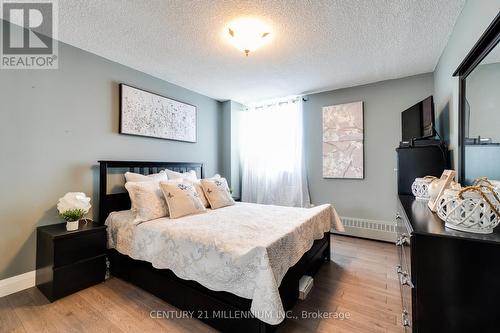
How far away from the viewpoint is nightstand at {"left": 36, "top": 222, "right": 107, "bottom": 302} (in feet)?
6.37

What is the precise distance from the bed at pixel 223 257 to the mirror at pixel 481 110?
4.29 feet

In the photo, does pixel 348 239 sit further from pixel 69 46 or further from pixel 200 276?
pixel 69 46

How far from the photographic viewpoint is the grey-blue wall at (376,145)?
330 cm

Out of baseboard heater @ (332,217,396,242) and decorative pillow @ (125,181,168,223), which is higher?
decorative pillow @ (125,181,168,223)

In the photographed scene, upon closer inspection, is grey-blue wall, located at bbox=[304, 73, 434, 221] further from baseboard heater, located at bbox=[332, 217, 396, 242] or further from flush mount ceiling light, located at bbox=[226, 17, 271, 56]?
flush mount ceiling light, located at bbox=[226, 17, 271, 56]

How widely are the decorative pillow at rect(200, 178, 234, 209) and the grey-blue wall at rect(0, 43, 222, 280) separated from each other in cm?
107

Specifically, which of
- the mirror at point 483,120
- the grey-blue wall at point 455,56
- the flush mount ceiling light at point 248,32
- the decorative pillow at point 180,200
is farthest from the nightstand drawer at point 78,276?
the grey-blue wall at point 455,56

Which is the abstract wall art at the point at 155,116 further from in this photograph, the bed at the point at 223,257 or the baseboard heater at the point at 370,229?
the baseboard heater at the point at 370,229

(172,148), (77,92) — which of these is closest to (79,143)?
(77,92)

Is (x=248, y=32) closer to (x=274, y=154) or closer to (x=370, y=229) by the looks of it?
(x=274, y=154)

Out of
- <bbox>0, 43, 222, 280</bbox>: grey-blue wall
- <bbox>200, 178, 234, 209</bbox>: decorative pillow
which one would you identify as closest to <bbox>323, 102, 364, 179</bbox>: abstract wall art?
<bbox>200, 178, 234, 209</bbox>: decorative pillow

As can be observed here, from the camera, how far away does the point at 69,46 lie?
2.42 m

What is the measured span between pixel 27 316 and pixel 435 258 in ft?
9.31

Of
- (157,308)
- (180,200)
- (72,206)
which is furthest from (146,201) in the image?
(157,308)
